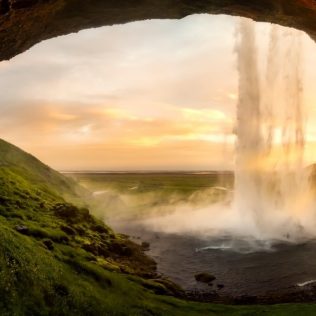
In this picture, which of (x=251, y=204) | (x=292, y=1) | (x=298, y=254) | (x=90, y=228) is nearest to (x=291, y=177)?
(x=251, y=204)

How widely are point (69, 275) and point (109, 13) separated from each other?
119 ft

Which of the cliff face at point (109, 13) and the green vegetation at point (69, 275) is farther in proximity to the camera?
the green vegetation at point (69, 275)

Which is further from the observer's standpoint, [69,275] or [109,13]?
[69,275]

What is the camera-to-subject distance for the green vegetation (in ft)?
133

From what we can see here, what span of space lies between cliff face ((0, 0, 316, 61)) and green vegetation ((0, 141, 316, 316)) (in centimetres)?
2461

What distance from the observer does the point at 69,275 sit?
49.6m

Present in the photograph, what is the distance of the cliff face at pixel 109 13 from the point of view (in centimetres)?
1925

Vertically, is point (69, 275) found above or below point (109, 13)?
below

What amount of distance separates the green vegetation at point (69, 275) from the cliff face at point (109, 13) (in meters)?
24.6

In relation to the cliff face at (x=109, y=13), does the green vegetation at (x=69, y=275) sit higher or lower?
lower

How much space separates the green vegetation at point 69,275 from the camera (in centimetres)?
4056

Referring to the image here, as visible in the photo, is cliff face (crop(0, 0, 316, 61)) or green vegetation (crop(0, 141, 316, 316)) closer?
cliff face (crop(0, 0, 316, 61))

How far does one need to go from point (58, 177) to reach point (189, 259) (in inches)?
4185

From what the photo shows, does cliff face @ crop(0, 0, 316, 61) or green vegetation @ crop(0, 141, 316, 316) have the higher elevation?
cliff face @ crop(0, 0, 316, 61)
